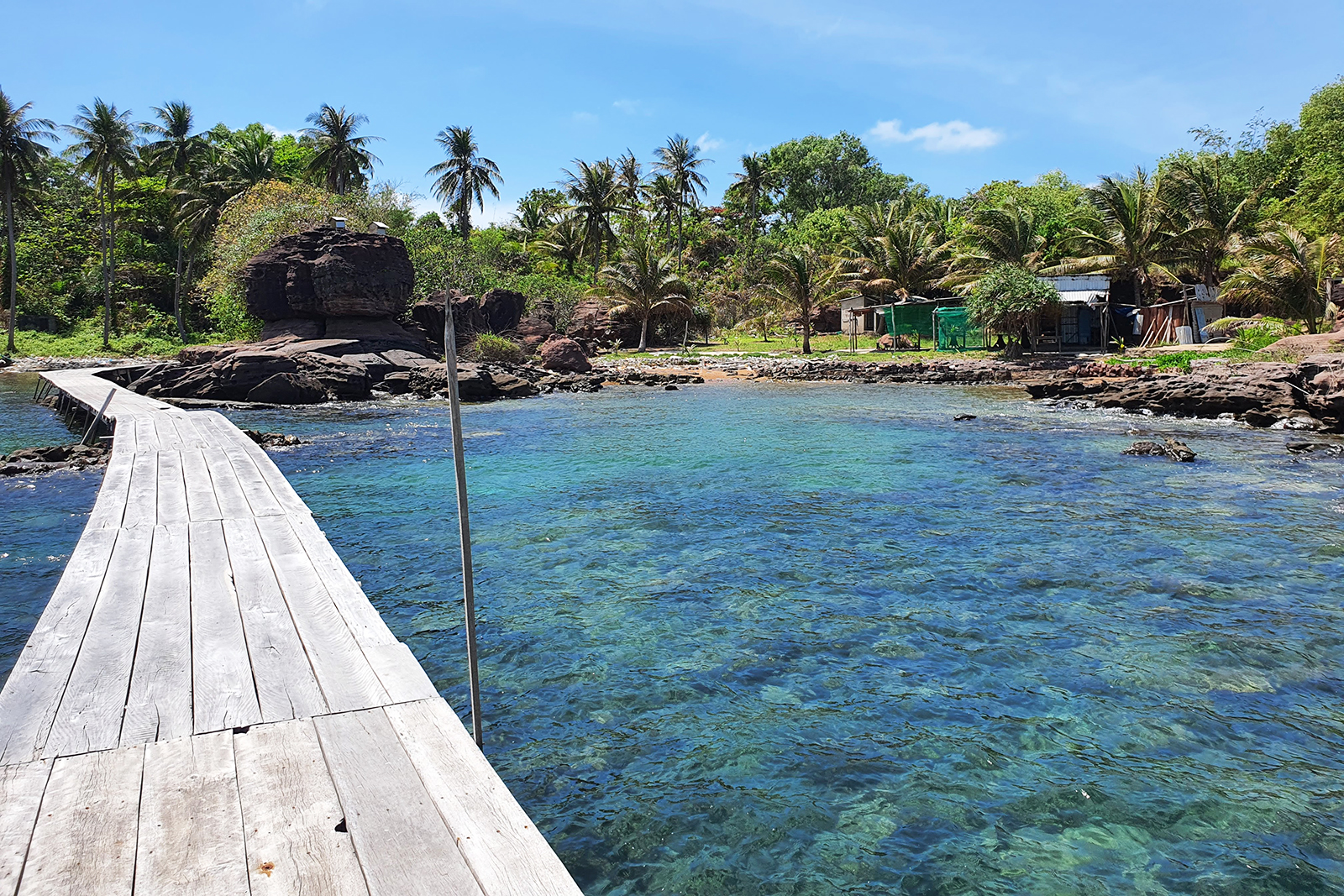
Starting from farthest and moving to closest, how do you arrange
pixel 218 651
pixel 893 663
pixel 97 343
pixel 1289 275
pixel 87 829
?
pixel 97 343
pixel 1289 275
pixel 893 663
pixel 218 651
pixel 87 829

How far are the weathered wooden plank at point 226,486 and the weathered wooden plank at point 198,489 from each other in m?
0.04

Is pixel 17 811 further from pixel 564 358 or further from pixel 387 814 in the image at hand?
pixel 564 358

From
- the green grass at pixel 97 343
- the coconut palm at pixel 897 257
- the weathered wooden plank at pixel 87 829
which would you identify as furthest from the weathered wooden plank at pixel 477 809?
the green grass at pixel 97 343

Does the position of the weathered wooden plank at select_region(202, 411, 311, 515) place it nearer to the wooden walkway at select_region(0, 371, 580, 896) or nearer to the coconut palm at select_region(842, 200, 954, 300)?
the wooden walkway at select_region(0, 371, 580, 896)

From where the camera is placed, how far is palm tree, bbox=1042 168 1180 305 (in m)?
35.5

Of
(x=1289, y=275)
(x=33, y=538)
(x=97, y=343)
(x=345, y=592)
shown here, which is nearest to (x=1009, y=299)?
(x=1289, y=275)

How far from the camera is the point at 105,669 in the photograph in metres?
4.10

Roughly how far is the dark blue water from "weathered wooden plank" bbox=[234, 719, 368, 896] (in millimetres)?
3792

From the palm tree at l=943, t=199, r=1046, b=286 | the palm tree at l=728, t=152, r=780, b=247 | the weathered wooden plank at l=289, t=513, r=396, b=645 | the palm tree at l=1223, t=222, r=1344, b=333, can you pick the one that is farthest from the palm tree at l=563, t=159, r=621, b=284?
the weathered wooden plank at l=289, t=513, r=396, b=645

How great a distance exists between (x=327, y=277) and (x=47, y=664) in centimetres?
2846

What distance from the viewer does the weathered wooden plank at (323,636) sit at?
381cm

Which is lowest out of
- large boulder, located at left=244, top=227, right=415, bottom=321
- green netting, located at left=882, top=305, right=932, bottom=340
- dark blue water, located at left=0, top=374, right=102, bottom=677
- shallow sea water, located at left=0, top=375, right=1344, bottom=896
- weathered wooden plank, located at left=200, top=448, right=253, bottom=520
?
shallow sea water, located at left=0, top=375, right=1344, bottom=896

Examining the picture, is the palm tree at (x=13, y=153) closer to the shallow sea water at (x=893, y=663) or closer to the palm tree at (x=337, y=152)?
the palm tree at (x=337, y=152)

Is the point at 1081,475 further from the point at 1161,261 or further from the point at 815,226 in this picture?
the point at 815,226
